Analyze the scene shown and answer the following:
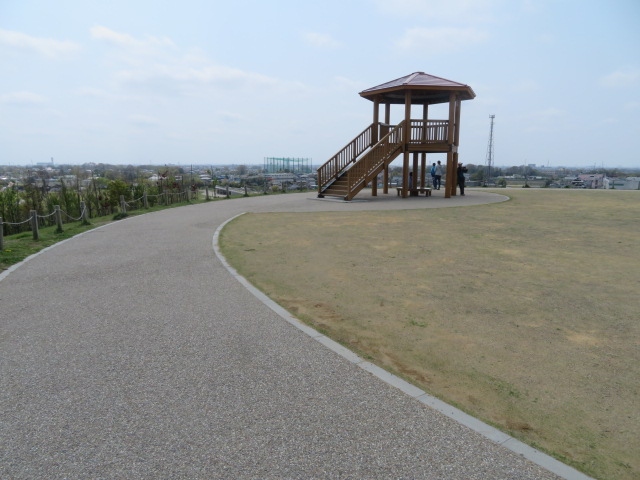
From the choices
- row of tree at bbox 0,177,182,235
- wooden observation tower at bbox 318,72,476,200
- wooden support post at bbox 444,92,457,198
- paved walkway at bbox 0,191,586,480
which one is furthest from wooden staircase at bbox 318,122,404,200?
paved walkway at bbox 0,191,586,480

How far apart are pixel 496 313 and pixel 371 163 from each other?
14.9m

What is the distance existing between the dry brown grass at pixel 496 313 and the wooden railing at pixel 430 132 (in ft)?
33.3

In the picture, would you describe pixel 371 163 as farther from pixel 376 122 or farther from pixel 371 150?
pixel 376 122

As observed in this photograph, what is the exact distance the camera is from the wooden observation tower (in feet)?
62.8

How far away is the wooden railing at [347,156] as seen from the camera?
68.8 feet

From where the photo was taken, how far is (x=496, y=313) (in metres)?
4.95

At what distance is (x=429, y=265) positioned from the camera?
287 inches

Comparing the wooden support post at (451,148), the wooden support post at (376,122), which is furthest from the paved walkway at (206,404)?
the wooden support post at (376,122)

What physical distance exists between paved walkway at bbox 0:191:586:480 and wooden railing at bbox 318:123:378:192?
16215mm

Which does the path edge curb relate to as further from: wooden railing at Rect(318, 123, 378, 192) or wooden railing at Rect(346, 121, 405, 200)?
wooden railing at Rect(318, 123, 378, 192)

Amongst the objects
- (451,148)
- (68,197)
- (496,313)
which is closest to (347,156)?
(451,148)

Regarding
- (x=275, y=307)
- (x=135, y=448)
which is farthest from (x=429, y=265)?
(x=135, y=448)

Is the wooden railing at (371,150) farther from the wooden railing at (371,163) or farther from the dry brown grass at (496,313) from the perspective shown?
the dry brown grass at (496,313)

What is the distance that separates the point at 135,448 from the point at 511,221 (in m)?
12.3
